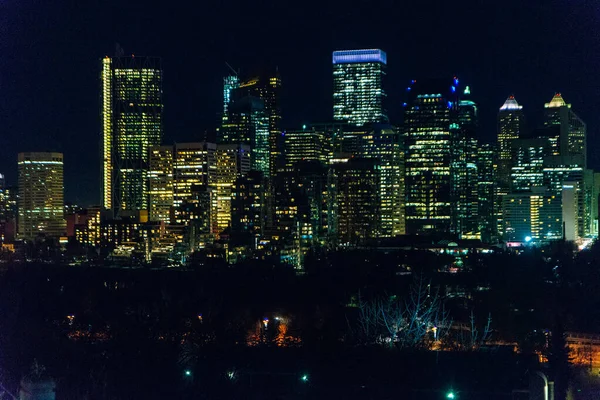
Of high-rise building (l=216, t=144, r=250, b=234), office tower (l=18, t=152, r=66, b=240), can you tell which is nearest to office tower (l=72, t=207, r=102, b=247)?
office tower (l=18, t=152, r=66, b=240)

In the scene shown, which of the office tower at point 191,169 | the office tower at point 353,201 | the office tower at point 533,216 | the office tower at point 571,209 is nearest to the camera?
the office tower at point 353,201

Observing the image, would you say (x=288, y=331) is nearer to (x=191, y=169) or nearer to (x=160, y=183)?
(x=191, y=169)

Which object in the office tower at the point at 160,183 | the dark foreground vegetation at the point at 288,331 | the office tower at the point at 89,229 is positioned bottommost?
the dark foreground vegetation at the point at 288,331

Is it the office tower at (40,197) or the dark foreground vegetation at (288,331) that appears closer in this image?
the dark foreground vegetation at (288,331)

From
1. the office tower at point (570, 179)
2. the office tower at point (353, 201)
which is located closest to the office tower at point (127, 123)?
the office tower at point (353, 201)

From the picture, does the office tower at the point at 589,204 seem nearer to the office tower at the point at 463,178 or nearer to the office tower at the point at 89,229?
the office tower at the point at 463,178

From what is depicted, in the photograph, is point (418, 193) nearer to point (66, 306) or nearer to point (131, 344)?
point (66, 306)
